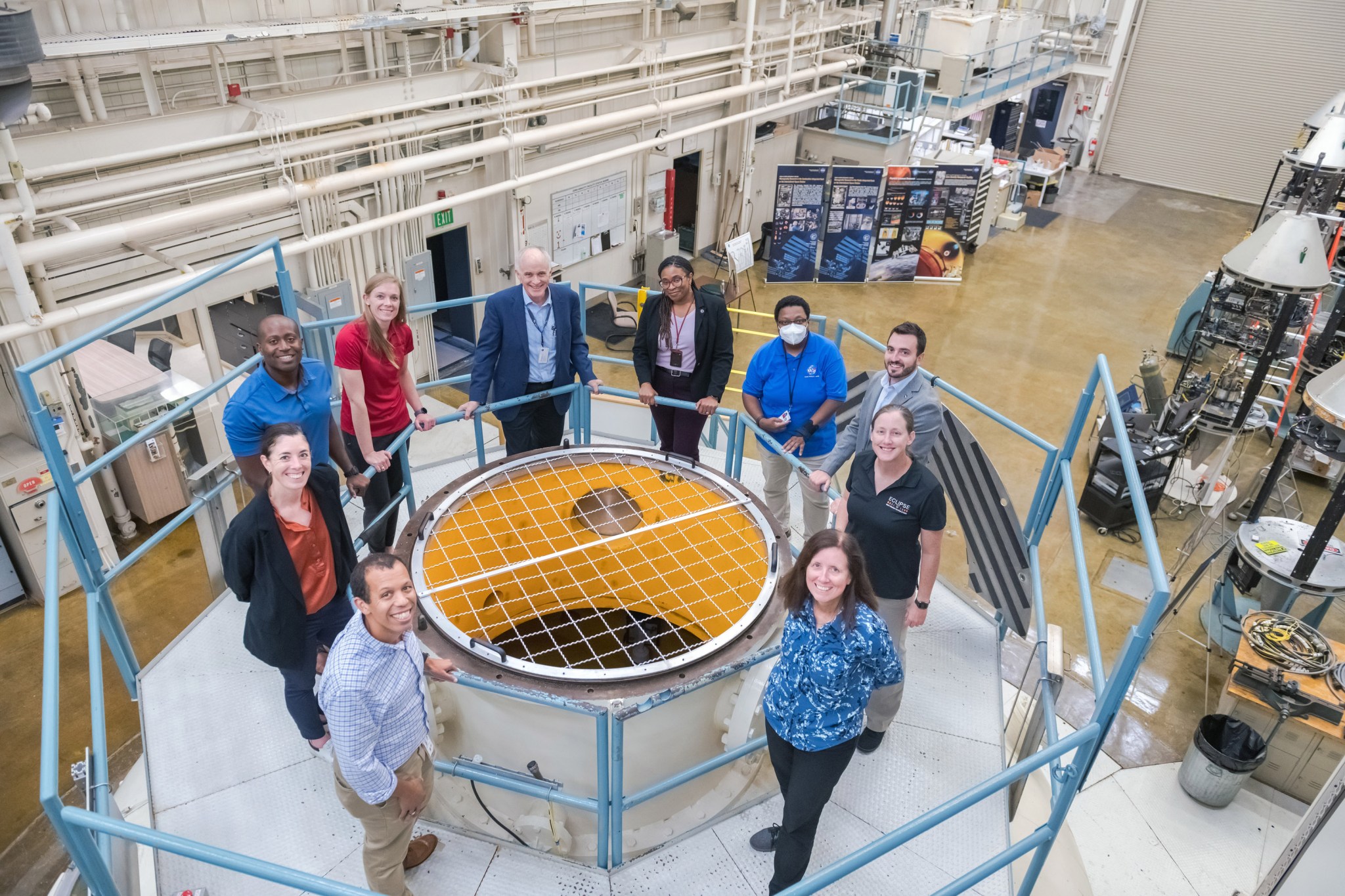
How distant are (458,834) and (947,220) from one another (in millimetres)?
12894

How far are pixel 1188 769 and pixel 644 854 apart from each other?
4.44m

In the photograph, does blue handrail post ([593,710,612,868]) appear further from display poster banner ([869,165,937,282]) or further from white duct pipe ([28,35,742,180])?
display poster banner ([869,165,937,282])

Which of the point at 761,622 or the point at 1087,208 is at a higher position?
the point at 761,622

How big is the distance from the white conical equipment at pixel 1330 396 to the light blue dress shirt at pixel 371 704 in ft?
19.6

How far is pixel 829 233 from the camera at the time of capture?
539 inches

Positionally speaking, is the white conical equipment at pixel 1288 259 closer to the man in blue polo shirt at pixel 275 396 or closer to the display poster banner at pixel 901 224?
the display poster banner at pixel 901 224

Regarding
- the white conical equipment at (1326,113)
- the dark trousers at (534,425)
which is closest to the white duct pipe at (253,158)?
the dark trousers at (534,425)

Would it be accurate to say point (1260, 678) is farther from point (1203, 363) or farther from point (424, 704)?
point (1203, 363)

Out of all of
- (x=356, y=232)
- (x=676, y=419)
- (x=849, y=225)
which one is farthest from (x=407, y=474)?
(x=849, y=225)

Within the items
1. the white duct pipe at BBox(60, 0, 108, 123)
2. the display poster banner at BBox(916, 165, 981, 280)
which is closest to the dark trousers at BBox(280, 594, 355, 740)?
the white duct pipe at BBox(60, 0, 108, 123)

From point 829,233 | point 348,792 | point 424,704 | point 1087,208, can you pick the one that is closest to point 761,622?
point 424,704

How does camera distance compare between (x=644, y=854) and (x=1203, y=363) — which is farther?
(x=1203, y=363)

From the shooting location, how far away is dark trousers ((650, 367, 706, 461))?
16.2ft

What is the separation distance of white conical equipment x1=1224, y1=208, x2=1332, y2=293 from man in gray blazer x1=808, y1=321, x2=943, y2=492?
594cm
